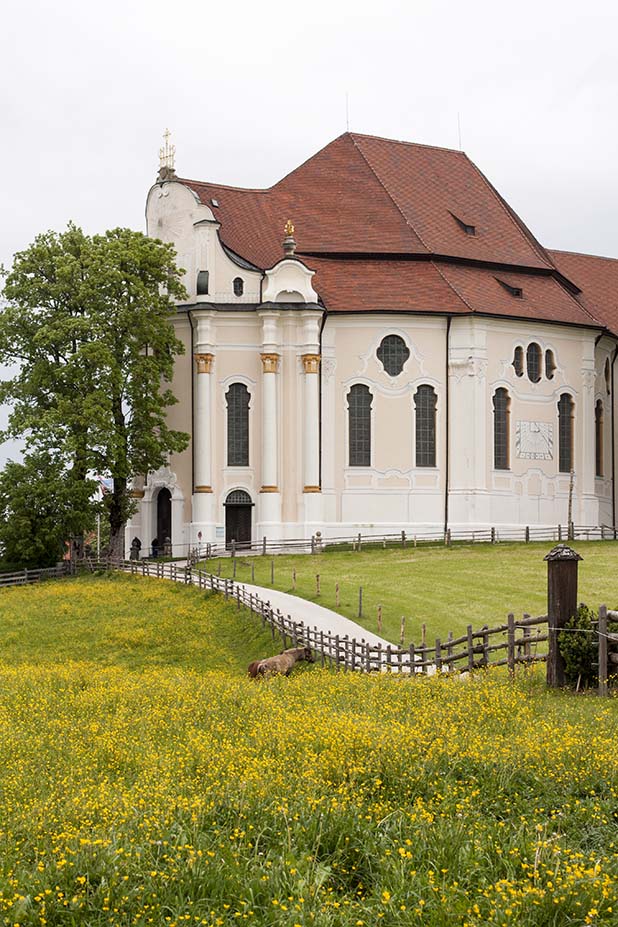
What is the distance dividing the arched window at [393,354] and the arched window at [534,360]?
705 centimetres

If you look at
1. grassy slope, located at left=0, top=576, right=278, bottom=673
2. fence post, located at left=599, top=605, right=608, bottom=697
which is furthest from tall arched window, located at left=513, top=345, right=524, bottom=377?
fence post, located at left=599, top=605, right=608, bottom=697

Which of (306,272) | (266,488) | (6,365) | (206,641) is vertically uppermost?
(306,272)

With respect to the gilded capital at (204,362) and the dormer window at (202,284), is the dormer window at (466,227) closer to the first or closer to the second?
the dormer window at (202,284)

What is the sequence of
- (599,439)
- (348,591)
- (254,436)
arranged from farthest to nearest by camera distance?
(599,439) → (254,436) → (348,591)

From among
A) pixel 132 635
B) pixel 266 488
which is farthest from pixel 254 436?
pixel 132 635

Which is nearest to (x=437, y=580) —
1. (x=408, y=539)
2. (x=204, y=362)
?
(x=408, y=539)

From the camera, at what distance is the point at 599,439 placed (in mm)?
67812

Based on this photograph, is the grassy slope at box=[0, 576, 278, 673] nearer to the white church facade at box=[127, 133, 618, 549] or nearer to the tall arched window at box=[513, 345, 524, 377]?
the white church facade at box=[127, 133, 618, 549]

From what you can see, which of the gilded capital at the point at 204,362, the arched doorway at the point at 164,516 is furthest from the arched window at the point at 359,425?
the arched doorway at the point at 164,516

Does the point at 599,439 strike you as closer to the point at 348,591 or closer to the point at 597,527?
the point at 597,527

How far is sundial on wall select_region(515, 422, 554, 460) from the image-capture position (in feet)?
209

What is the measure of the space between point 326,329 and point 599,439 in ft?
56.5

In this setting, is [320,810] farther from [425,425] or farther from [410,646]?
[425,425]

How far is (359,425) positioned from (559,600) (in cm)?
4280
